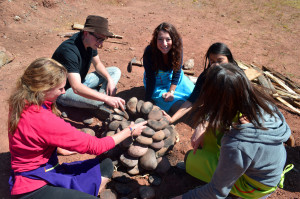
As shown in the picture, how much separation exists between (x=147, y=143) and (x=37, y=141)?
1212 mm

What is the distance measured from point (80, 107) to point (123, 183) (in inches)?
61.7

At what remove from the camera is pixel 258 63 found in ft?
18.0

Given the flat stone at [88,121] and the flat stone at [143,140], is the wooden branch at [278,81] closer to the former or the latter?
the flat stone at [143,140]

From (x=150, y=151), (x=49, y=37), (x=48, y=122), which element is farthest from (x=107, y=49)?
(x=48, y=122)

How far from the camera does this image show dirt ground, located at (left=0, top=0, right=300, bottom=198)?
3224 millimetres

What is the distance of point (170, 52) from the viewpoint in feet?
11.5

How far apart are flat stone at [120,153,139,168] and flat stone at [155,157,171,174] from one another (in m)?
0.28

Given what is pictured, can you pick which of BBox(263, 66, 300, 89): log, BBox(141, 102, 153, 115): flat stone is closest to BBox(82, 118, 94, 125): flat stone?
BBox(141, 102, 153, 115): flat stone

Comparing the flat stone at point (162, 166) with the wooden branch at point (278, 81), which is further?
the wooden branch at point (278, 81)

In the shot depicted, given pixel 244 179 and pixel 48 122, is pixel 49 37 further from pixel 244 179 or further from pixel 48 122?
pixel 244 179

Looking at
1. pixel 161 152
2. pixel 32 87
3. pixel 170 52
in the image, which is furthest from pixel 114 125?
pixel 170 52

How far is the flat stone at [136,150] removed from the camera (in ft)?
8.74

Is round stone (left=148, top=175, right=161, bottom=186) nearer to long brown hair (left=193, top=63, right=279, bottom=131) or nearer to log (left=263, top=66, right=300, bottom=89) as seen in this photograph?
long brown hair (left=193, top=63, right=279, bottom=131)

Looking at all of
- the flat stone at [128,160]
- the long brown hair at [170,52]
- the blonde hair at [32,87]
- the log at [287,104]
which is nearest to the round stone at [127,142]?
the flat stone at [128,160]
